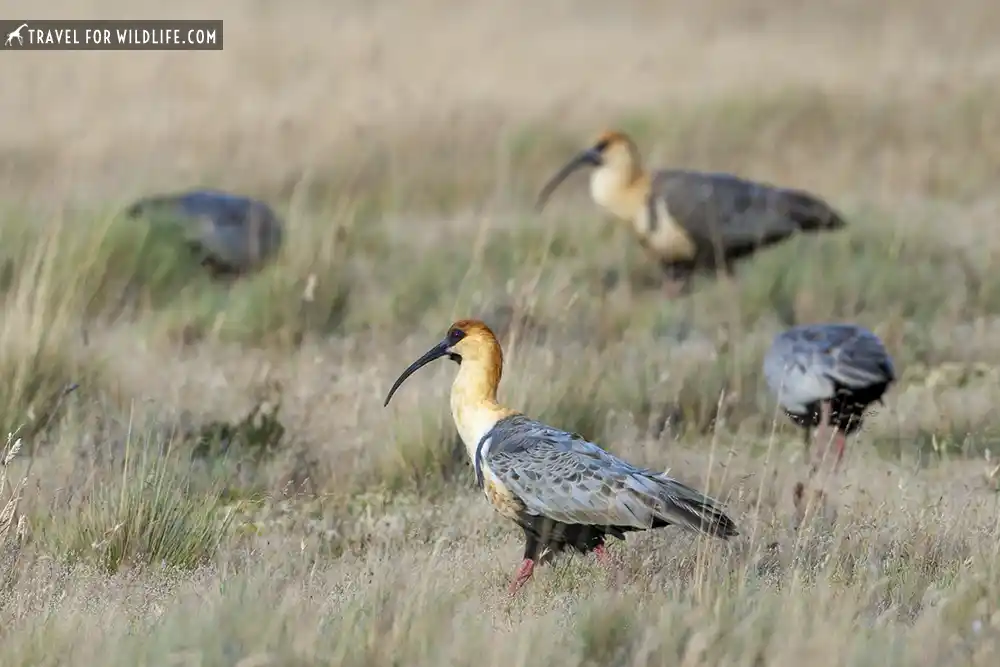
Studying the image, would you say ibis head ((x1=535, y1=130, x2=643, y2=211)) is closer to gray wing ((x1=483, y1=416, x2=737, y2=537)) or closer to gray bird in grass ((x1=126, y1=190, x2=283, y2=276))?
gray bird in grass ((x1=126, y1=190, x2=283, y2=276))

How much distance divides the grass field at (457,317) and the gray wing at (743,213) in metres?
0.26

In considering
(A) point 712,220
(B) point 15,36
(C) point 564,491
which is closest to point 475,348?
(C) point 564,491

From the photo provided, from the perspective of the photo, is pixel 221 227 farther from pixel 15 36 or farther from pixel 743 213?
pixel 15 36

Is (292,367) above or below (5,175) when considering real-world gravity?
below

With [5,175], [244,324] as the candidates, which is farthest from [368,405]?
[5,175]

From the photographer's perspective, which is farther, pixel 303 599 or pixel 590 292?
pixel 590 292

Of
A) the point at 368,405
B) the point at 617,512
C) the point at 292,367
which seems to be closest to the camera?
the point at 617,512

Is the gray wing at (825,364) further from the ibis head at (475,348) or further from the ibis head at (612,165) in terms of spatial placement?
the ibis head at (612,165)

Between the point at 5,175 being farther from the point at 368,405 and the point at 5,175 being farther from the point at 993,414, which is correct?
the point at 993,414

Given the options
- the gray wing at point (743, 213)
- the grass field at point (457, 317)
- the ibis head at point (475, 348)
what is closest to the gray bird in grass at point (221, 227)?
the grass field at point (457, 317)

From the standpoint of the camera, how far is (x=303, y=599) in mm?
4684

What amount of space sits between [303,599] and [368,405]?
10.1ft

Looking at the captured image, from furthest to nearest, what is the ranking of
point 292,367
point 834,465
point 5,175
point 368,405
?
point 5,175, point 292,367, point 368,405, point 834,465

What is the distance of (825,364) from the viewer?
7.02m
